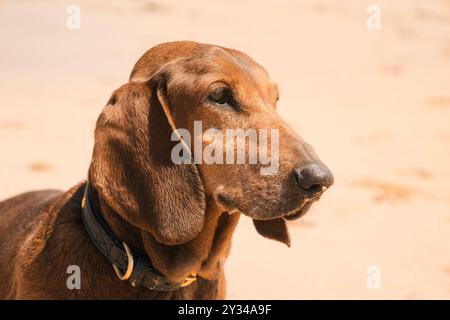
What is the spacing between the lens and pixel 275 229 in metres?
3.61

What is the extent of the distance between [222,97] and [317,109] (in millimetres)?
7972

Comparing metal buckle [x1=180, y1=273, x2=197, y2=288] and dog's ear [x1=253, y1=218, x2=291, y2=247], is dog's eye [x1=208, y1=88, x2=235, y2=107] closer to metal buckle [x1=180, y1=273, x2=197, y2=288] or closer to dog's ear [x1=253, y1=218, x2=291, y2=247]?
dog's ear [x1=253, y1=218, x2=291, y2=247]

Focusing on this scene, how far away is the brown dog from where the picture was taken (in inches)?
122

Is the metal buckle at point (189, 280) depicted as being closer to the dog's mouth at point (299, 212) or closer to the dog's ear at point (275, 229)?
the dog's ear at point (275, 229)

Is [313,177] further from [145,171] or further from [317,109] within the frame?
[317,109]

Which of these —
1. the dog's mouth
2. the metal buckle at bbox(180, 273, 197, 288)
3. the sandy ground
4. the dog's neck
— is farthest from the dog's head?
the sandy ground

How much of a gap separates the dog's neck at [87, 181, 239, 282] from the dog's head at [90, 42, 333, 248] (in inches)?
6.3

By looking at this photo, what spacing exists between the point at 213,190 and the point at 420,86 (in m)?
9.60

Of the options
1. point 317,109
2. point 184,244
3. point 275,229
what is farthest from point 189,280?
point 317,109

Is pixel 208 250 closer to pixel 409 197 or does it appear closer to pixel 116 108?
pixel 116 108

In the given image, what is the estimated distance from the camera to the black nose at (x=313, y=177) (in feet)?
9.56

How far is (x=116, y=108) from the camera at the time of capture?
3.16 m

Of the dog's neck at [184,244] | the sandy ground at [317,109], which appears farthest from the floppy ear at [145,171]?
the sandy ground at [317,109]

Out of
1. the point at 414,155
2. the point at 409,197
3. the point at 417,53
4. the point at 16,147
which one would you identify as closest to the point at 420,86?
the point at 417,53
